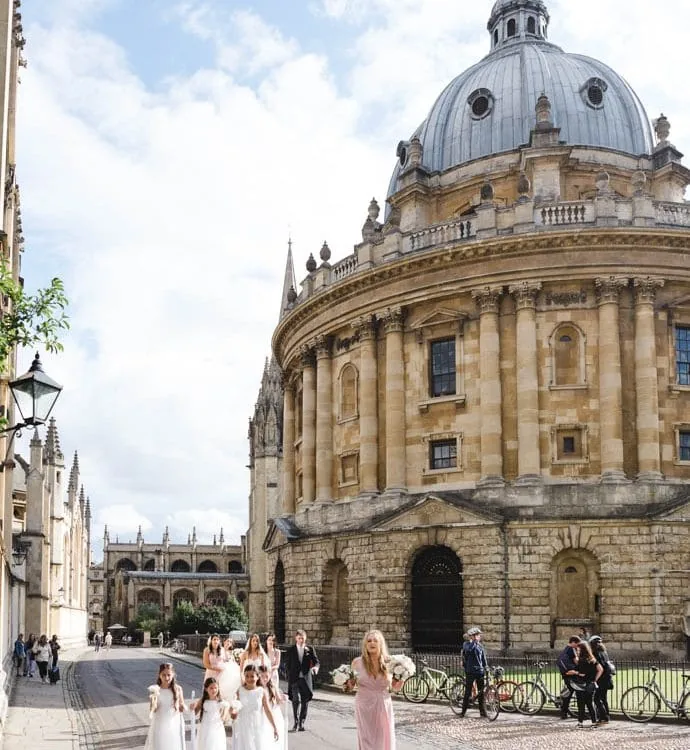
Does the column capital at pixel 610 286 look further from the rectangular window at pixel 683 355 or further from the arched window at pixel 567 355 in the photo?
the rectangular window at pixel 683 355

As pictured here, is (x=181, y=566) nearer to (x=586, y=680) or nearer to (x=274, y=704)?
(x=586, y=680)

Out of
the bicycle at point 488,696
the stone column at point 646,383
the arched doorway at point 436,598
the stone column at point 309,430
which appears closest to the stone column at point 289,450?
the stone column at point 309,430

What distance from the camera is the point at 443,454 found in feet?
132

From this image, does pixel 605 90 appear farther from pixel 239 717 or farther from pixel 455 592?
pixel 239 717

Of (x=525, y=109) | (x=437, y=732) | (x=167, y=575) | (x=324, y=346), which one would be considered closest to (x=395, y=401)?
(x=324, y=346)

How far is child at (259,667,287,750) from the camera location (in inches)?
553

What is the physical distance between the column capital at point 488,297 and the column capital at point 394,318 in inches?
134

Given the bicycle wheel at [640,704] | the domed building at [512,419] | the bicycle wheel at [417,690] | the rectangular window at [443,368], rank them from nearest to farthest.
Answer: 1. the bicycle wheel at [640,704]
2. the bicycle wheel at [417,690]
3. the domed building at [512,419]
4. the rectangular window at [443,368]

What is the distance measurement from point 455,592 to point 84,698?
550 inches

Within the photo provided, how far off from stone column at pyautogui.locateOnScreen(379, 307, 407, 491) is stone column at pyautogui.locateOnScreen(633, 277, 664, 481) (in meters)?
8.82

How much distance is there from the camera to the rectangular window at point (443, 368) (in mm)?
40688

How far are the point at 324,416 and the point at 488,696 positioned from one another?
24.1 metres

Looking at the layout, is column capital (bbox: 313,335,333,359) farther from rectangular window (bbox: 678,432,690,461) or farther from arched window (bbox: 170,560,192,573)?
arched window (bbox: 170,560,192,573)

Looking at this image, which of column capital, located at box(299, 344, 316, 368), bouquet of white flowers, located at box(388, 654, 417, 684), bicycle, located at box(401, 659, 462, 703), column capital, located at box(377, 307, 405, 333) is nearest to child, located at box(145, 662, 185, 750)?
bouquet of white flowers, located at box(388, 654, 417, 684)
